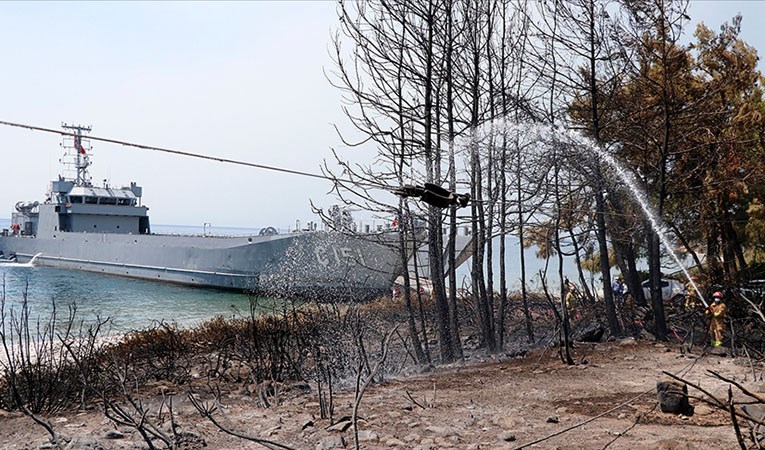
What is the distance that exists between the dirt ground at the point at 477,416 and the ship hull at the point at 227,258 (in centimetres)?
1346

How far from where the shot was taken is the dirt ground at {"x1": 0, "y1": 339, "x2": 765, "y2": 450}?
5441mm

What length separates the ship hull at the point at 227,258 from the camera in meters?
27.2

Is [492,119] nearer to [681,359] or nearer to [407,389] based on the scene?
[681,359]

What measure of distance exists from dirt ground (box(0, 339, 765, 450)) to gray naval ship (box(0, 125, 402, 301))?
14609 millimetres

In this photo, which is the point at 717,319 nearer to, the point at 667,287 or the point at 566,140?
the point at 566,140

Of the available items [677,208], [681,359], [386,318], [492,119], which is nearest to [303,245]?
[386,318]

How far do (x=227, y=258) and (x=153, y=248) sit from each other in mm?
7289

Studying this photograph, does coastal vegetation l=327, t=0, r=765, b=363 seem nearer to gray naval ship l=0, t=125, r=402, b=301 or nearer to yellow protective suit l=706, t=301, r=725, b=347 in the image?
yellow protective suit l=706, t=301, r=725, b=347

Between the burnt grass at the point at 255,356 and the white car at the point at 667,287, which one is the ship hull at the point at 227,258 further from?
the burnt grass at the point at 255,356

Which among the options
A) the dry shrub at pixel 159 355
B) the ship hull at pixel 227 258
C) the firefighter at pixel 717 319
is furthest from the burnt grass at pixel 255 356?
the ship hull at pixel 227 258

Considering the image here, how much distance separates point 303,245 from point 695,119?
20.4 metres

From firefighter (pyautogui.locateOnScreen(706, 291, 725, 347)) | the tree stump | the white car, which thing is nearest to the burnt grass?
firefighter (pyautogui.locateOnScreen(706, 291, 725, 347))

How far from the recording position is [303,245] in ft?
101

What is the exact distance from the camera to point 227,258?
34656 millimetres
